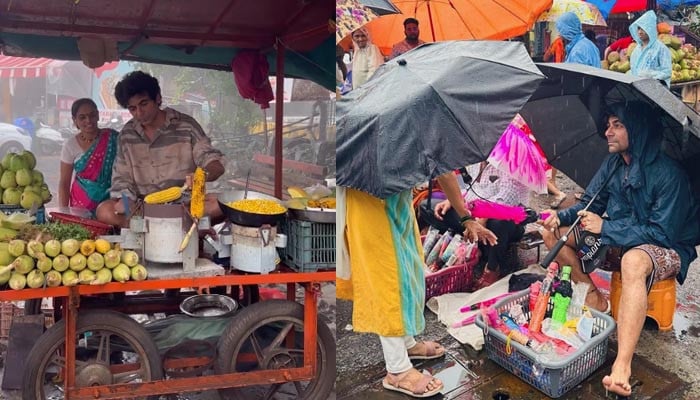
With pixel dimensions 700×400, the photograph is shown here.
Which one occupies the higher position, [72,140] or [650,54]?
[650,54]

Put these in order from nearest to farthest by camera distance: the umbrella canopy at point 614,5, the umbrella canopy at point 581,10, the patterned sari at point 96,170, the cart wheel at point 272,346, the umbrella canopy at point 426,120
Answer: the umbrella canopy at point 426,120 < the cart wheel at point 272,346 < the patterned sari at point 96,170 < the umbrella canopy at point 581,10 < the umbrella canopy at point 614,5

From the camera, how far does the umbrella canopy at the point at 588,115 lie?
127 inches

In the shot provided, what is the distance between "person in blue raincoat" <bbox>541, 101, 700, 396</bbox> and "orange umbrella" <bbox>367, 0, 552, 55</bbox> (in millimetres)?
3620

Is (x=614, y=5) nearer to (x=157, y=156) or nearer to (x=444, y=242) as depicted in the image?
(x=444, y=242)

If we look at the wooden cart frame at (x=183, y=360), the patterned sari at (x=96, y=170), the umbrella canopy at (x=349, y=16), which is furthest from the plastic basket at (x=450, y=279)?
the patterned sari at (x=96, y=170)

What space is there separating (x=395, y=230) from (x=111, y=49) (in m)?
2.93

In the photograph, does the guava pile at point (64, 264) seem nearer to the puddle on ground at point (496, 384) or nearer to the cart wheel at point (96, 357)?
the cart wheel at point (96, 357)

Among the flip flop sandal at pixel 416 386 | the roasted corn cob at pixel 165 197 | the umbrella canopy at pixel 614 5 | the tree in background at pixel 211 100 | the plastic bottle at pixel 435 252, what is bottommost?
the flip flop sandal at pixel 416 386

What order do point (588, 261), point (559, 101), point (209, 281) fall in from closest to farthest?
point (209, 281)
point (588, 261)
point (559, 101)

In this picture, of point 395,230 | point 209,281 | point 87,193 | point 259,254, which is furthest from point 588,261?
point 87,193

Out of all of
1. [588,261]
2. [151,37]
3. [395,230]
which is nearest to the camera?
[395,230]

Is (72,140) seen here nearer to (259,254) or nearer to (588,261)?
(259,254)

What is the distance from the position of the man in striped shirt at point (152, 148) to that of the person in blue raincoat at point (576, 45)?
18.6ft

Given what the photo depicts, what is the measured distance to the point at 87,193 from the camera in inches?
175
